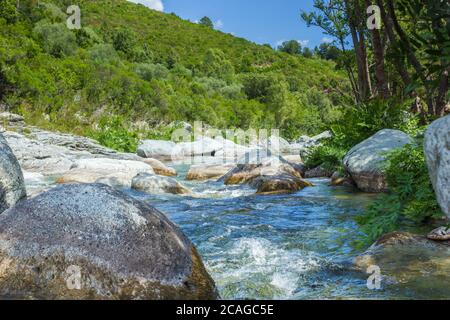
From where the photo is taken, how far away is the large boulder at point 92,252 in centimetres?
281

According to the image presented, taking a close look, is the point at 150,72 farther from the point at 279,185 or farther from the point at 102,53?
the point at 279,185

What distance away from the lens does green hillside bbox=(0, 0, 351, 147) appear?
22.2 metres

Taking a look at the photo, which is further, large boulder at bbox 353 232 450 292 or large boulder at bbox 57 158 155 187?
large boulder at bbox 57 158 155 187

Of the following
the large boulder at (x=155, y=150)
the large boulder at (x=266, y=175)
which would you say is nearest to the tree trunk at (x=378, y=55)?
the large boulder at (x=266, y=175)

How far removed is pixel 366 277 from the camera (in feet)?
11.9

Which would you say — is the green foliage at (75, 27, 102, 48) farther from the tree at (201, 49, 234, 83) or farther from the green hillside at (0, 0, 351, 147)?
the tree at (201, 49, 234, 83)

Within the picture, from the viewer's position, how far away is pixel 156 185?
29.8 feet

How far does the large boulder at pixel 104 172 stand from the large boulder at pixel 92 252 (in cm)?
642

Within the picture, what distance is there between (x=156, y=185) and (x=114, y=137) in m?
12.1

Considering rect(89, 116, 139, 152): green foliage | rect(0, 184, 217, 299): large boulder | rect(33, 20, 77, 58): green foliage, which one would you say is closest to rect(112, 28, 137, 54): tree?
rect(33, 20, 77, 58): green foliage

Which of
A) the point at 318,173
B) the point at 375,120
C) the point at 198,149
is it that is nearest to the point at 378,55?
the point at 375,120

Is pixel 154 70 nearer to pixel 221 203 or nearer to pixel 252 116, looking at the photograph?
pixel 252 116

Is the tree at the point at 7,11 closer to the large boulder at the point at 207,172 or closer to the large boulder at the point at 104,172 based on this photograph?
the large boulder at the point at 104,172

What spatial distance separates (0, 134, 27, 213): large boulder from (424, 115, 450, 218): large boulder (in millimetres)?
3771
